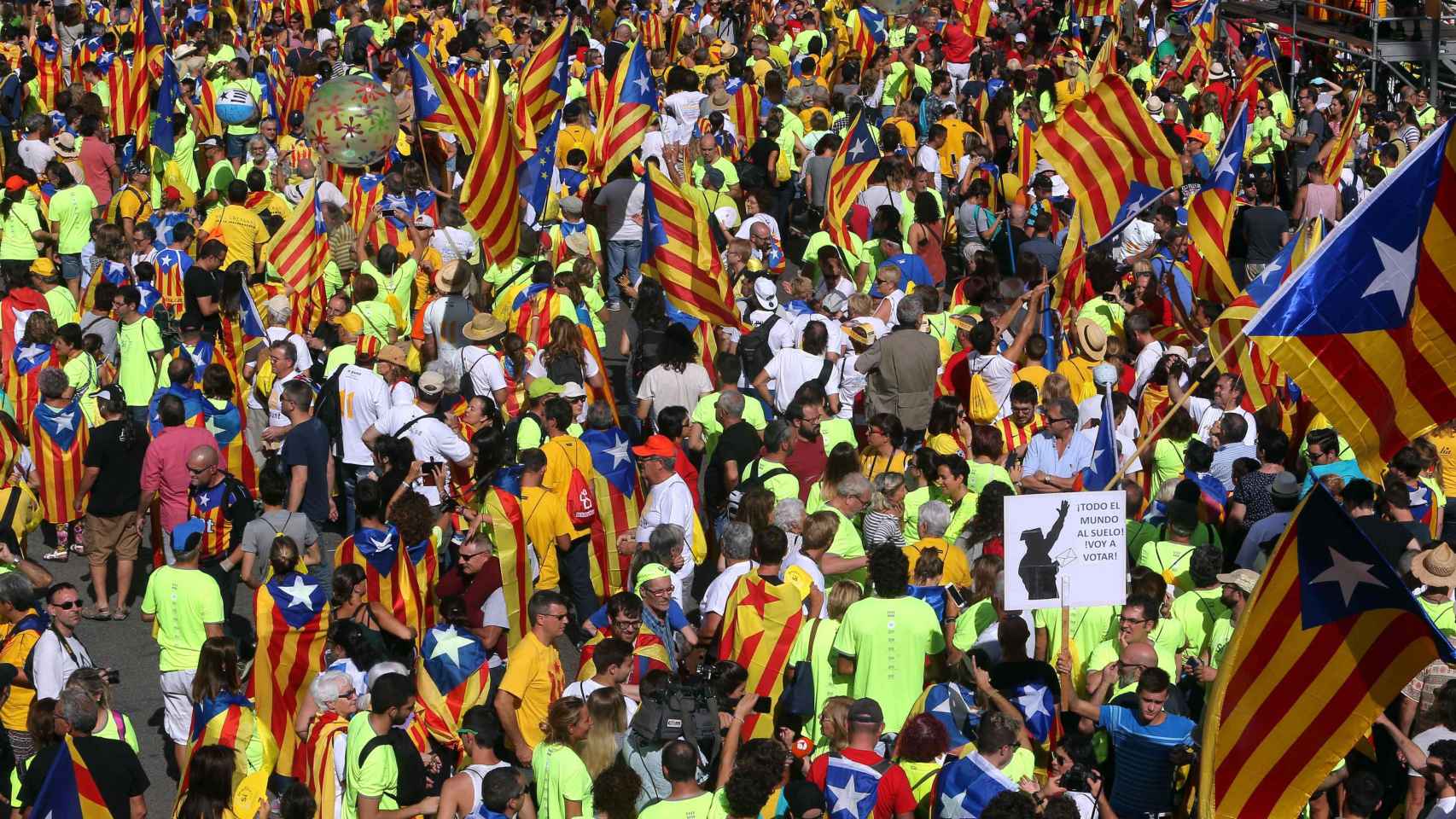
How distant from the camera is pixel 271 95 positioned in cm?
1997

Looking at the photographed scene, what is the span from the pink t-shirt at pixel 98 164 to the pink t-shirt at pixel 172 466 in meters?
7.12

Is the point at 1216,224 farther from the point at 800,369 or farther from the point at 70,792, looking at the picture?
the point at 70,792

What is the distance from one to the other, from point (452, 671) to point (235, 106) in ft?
36.2

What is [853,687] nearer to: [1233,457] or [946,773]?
[946,773]

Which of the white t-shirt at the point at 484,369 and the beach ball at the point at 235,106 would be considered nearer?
the white t-shirt at the point at 484,369

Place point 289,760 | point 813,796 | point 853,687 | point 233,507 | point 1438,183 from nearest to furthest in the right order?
1. point 813,796
2. point 1438,183
3. point 853,687
4. point 289,760
5. point 233,507

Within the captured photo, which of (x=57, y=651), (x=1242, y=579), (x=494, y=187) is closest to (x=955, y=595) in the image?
(x=1242, y=579)

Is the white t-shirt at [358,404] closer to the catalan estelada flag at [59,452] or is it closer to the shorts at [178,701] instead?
the catalan estelada flag at [59,452]

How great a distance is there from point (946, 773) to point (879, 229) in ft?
24.0

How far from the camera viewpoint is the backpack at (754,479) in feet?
33.3

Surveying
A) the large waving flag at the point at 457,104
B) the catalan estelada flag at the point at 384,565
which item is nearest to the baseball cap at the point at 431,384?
the catalan estelada flag at the point at 384,565

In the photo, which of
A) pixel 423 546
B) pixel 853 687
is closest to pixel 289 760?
pixel 423 546

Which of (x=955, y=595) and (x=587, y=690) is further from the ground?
(x=955, y=595)

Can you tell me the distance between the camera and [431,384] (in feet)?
36.6
